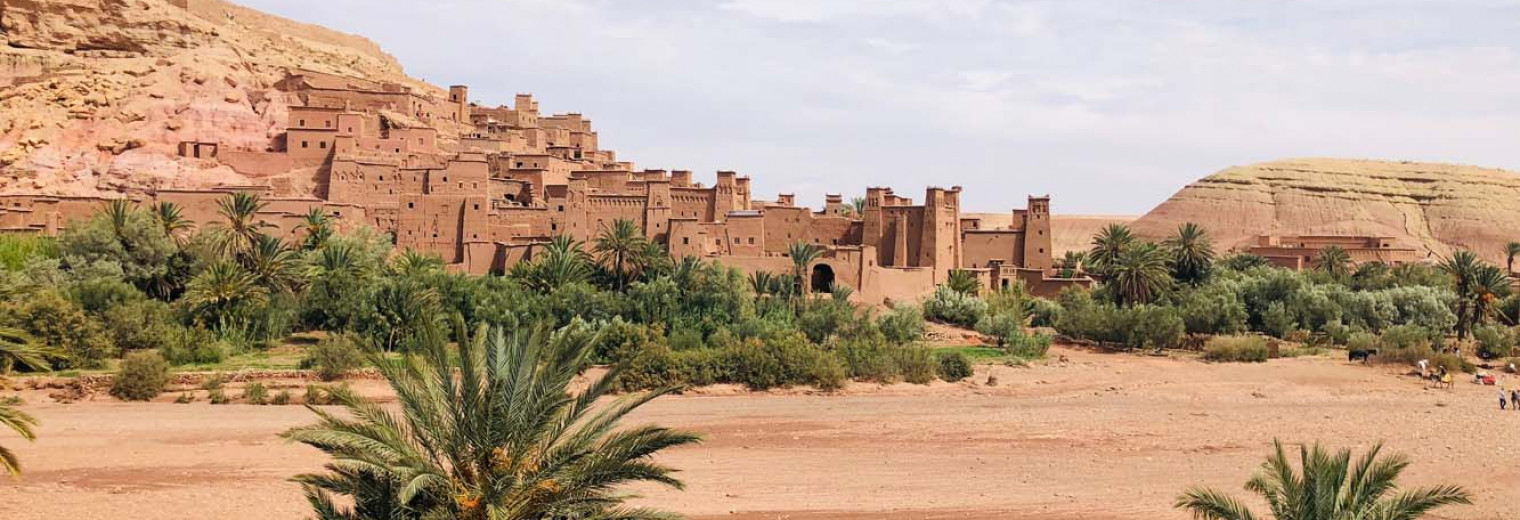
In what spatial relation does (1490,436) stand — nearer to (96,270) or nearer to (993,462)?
(993,462)

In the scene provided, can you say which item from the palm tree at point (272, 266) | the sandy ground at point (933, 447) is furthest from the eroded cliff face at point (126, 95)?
the sandy ground at point (933, 447)

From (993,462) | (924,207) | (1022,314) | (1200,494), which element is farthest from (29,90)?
(1200,494)

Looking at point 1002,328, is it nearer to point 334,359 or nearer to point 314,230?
point 334,359

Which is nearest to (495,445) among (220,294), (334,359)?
(334,359)

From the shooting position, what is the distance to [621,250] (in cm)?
3531

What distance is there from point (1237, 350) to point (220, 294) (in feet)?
75.7

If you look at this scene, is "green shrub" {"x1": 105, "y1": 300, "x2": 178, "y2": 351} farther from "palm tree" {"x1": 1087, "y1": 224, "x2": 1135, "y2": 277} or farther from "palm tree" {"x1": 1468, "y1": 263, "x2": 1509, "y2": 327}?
"palm tree" {"x1": 1468, "y1": 263, "x2": 1509, "y2": 327}

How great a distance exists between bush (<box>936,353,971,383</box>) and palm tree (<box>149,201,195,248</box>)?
61.8ft

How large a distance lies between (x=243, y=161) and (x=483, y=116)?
1193 cm

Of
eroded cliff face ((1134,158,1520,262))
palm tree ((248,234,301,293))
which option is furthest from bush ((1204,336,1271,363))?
eroded cliff face ((1134,158,1520,262))

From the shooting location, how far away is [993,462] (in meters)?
20.8

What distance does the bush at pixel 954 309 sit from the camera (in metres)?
37.5

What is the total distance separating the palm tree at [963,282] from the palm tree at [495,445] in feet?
101

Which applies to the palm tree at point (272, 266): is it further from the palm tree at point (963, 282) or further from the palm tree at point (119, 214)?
the palm tree at point (963, 282)
